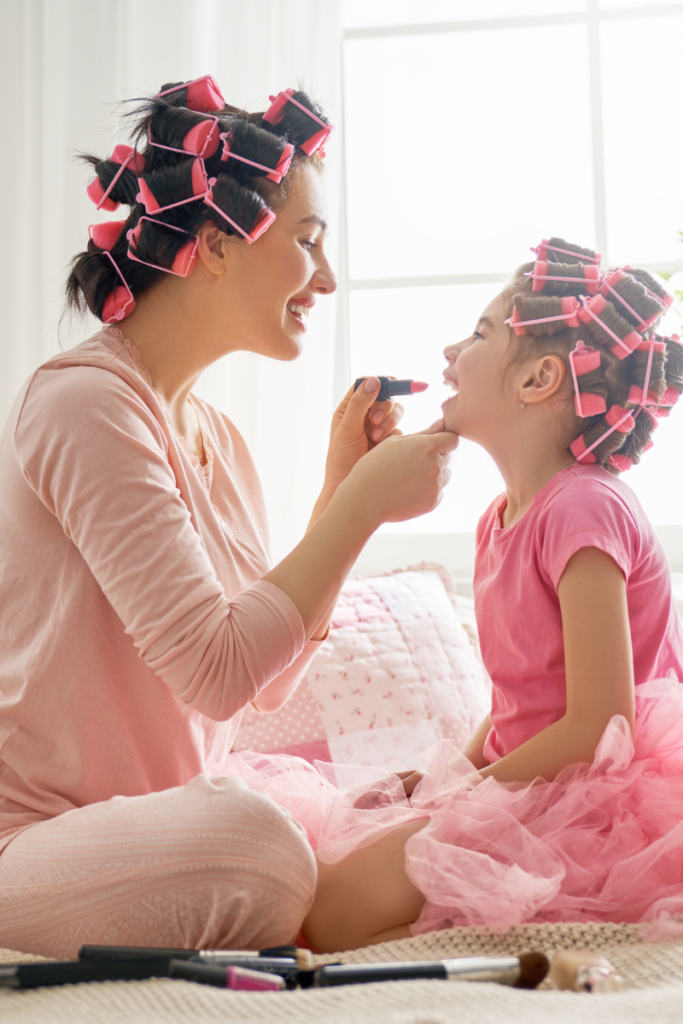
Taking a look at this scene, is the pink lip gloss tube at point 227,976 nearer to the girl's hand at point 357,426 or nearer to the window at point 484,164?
the girl's hand at point 357,426

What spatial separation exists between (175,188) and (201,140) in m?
0.07

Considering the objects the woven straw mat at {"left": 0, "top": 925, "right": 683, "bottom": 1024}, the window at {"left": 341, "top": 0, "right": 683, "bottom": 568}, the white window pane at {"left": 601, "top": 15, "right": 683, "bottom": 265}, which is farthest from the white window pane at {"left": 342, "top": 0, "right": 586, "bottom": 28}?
the woven straw mat at {"left": 0, "top": 925, "right": 683, "bottom": 1024}

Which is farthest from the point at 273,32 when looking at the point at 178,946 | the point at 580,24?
the point at 178,946

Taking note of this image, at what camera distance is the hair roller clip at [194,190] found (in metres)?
1.08

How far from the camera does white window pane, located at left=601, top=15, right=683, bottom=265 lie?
7.36 feet

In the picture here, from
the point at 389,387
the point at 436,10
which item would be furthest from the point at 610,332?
the point at 436,10

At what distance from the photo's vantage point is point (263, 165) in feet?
3.64

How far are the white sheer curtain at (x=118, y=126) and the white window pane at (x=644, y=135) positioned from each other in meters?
0.72

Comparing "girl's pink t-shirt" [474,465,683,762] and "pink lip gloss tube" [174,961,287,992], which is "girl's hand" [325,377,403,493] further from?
"pink lip gloss tube" [174,961,287,992]

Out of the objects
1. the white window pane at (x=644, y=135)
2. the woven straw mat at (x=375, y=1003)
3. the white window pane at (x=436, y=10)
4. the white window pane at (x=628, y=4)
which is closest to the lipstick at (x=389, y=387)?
the woven straw mat at (x=375, y=1003)

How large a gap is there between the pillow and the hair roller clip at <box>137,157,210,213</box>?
2.57ft

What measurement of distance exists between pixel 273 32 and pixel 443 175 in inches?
21.4

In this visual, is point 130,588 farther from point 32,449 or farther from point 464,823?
point 464,823

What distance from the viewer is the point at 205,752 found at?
109cm
